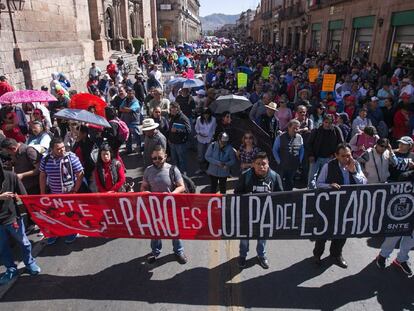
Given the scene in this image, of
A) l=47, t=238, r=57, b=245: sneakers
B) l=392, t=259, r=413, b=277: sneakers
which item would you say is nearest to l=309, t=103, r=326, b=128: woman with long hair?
l=392, t=259, r=413, b=277: sneakers

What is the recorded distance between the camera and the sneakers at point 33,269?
453 centimetres

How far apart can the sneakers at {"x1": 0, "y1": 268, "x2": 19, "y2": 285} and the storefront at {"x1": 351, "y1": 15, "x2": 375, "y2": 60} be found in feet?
63.4

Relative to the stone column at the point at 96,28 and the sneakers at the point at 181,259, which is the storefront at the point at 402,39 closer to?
the sneakers at the point at 181,259

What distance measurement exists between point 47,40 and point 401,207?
52.6 ft

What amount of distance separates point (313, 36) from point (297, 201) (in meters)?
30.2

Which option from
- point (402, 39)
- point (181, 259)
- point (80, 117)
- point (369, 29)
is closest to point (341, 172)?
point (181, 259)

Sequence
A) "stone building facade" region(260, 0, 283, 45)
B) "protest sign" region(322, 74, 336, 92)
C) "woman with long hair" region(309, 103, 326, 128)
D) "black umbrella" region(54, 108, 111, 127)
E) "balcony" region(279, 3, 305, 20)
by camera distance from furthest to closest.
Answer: "stone building facade" region(260, 0, 283, 45) → "balcony" region(279, 3, 305, 20) → "protest sign" region(322, 74, 336, 92) → "woman with long hair" region(309, 103, 326, 128) → "black umbrella" region(54, 108, 111, 127)

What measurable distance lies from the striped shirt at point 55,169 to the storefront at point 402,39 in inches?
571

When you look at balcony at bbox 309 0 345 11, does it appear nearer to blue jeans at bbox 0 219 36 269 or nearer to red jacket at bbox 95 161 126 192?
red jacket at bbox 95 161 126 192

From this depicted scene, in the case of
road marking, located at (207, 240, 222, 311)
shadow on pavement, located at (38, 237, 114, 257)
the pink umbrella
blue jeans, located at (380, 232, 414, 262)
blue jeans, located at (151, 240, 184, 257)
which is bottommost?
shadow on pavement, located at (38, 237, 114, 257)

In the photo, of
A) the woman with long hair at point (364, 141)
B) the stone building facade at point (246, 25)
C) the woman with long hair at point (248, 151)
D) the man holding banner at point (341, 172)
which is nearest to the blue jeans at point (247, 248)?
the man holding banner at point (341, 172)

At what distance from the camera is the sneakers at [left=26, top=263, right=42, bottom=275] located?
453 centimetres

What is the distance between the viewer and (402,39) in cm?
1512

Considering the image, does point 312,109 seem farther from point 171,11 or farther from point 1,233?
point 171,11
